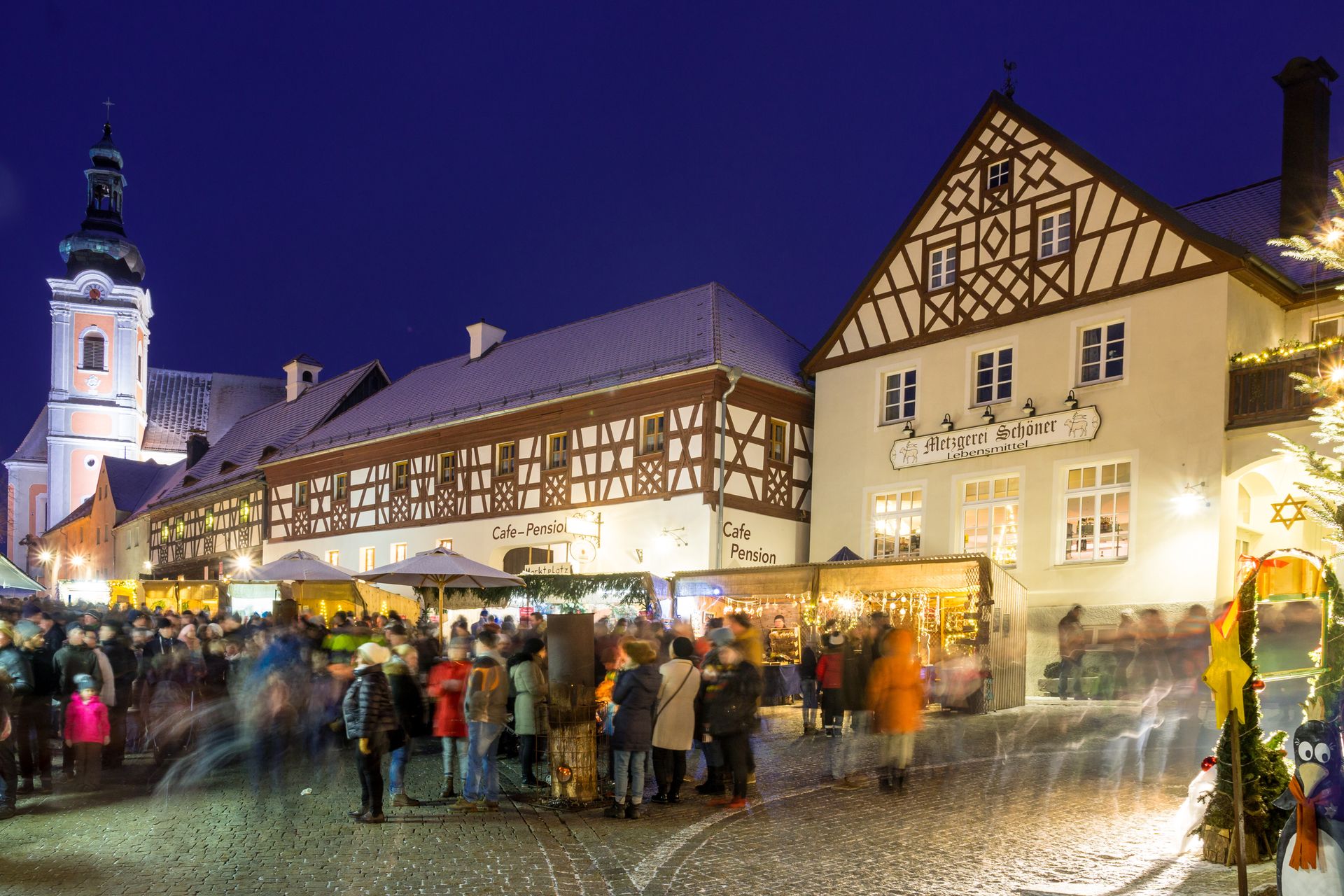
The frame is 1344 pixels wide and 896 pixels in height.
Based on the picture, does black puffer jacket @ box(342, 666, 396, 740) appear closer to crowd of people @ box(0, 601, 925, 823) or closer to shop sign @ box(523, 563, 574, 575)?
crowd of people @ box(0, 601, 925, 823)

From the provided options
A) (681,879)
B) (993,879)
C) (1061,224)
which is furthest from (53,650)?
(1061,224)

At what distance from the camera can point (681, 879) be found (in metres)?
7.59

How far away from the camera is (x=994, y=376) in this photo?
22.0 meters

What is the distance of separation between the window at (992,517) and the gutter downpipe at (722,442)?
17.9ft

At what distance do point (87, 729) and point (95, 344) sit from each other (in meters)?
68.4

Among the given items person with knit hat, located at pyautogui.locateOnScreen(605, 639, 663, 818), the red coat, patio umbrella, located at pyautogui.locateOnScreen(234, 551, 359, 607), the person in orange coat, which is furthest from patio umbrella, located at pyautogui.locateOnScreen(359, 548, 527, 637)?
the person in orange coat

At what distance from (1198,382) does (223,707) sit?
51.4 ft

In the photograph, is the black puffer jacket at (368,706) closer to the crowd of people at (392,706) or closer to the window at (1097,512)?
the crowd of people at (392,706)

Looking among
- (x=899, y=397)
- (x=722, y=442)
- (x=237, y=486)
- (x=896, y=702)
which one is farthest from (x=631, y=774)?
(x=237, y=486)

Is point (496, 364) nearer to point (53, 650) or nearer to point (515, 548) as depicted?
point (515, 548)

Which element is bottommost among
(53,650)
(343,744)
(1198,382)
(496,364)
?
(343,744)

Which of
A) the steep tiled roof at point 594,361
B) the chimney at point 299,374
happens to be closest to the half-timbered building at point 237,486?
the chimney at point 299,374

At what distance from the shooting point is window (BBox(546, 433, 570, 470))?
29031mm

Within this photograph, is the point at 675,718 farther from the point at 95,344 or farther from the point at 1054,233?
the point at 95,344
